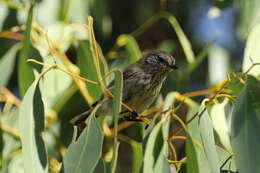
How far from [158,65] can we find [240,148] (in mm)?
1577

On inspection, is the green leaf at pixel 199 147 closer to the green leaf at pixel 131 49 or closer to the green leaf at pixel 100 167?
the green leaf at pixel 100 167

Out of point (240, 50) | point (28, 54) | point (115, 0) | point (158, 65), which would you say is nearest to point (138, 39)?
point (115, 0)

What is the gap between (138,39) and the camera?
19.9 ft

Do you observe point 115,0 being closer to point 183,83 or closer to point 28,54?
point 183,83

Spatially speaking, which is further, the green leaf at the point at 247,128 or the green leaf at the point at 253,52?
the green leaf at the point at 253,52

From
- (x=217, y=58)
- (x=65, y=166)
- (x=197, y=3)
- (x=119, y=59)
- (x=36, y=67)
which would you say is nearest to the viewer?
(x=65, y=166)

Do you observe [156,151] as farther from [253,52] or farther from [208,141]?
[253,52]

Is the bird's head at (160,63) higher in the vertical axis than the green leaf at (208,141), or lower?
lower

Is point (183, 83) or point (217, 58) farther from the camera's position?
point (217, 58)

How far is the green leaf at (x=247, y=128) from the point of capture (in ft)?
8.82

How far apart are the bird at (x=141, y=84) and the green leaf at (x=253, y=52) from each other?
697mm

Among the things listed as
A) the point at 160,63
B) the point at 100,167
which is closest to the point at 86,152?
the point at 100,167

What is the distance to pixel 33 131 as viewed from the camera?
115 inches

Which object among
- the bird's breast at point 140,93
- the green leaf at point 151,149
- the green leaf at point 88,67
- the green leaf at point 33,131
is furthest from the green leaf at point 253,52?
the green leaf at point 33,131
